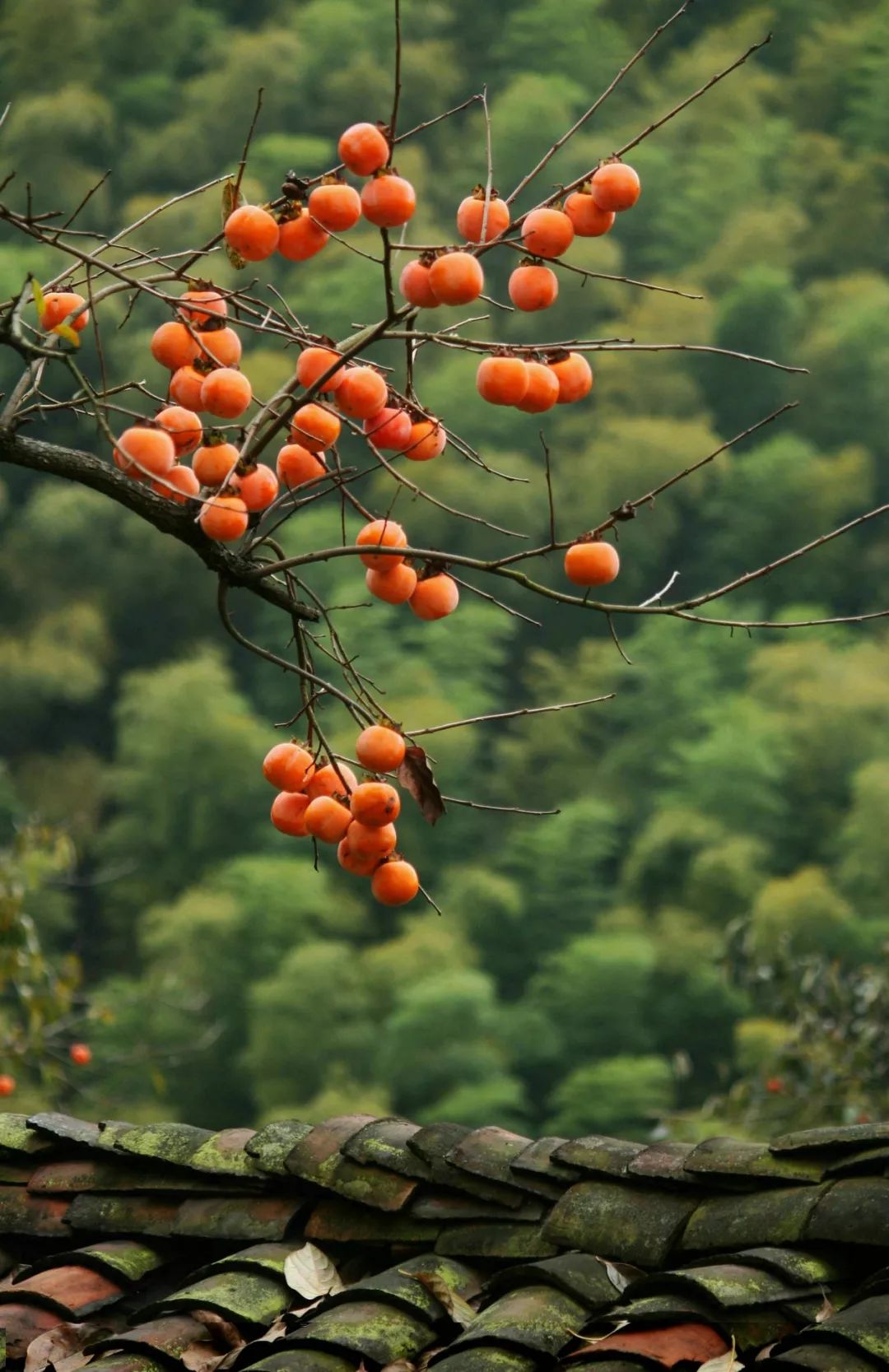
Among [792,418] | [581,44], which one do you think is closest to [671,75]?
[581,44]

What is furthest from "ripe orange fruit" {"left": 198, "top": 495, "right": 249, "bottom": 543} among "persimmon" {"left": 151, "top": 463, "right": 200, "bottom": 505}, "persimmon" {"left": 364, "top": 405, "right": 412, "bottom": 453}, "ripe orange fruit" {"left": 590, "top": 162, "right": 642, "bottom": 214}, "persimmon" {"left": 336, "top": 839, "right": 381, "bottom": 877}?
"ripe orange fruit" {"left": 590, "top": 162, "right": 642, "bottom": 214}

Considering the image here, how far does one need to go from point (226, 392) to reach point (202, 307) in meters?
0.08

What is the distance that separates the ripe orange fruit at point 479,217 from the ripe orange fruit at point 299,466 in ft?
0.70

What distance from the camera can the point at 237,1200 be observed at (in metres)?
1.60

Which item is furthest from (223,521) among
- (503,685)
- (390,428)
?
(503,685)

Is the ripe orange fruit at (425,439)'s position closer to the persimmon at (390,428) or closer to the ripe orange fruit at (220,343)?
the persimmon at (390,428)

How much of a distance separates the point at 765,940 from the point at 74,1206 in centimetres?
2104

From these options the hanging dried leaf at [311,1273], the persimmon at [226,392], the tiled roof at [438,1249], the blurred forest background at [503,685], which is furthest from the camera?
the blurred forest background at [503,685]

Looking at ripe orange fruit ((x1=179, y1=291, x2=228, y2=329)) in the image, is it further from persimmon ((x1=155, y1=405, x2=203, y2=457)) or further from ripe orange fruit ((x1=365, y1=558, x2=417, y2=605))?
ripe orange fruit ((x1=365, y1=558, x2=417, y2=605))

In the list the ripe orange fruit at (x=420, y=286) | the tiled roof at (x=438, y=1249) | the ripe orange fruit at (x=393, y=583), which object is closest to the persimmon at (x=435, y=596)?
the ripe orange fruit at (x=393, y=583)

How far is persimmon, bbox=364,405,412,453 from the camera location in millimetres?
1380

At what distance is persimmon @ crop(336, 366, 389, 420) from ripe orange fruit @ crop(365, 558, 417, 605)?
12 cm

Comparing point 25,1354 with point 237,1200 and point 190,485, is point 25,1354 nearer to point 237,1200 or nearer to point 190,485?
point 237,1200

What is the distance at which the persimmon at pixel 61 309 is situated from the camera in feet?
4.47
